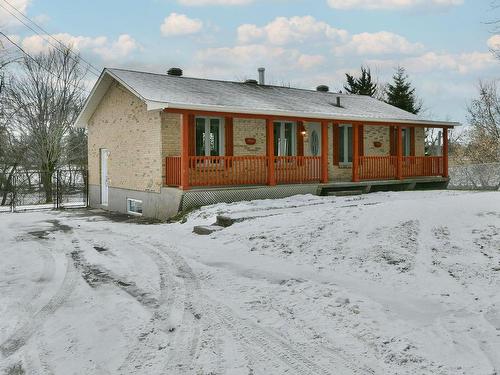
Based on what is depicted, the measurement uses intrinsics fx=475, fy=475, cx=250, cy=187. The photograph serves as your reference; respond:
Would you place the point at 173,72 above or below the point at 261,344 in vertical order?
above

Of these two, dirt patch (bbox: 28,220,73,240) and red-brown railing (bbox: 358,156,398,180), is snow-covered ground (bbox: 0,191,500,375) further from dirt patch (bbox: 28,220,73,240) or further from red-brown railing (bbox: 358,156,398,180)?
red-brown railing (bbox: 358,156,398,180)

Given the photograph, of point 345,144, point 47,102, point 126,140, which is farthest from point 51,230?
point 47,102

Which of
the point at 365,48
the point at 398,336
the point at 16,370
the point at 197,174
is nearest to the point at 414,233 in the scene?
the point at 398,336

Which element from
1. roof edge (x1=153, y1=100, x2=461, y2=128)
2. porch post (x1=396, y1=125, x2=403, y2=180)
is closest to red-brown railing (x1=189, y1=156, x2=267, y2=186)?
roof edge (x1=153, y1=100, x2=461, y2=128)

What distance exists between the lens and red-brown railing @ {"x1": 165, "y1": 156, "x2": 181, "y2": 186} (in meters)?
14.3

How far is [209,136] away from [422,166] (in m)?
10.1

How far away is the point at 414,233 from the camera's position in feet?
27.4

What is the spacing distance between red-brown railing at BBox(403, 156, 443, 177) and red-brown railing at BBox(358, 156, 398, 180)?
0.75 metres

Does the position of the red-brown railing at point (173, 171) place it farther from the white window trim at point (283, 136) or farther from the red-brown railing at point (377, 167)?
the red-brown railing at point (377, 167)

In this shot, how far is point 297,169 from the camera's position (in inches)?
656

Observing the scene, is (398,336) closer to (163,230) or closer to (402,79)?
(163,230)

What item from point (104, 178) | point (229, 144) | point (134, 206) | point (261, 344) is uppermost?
point (229, 144)

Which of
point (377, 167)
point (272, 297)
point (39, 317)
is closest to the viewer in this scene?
point (39, 317)

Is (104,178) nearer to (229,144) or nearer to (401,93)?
(229,144)
